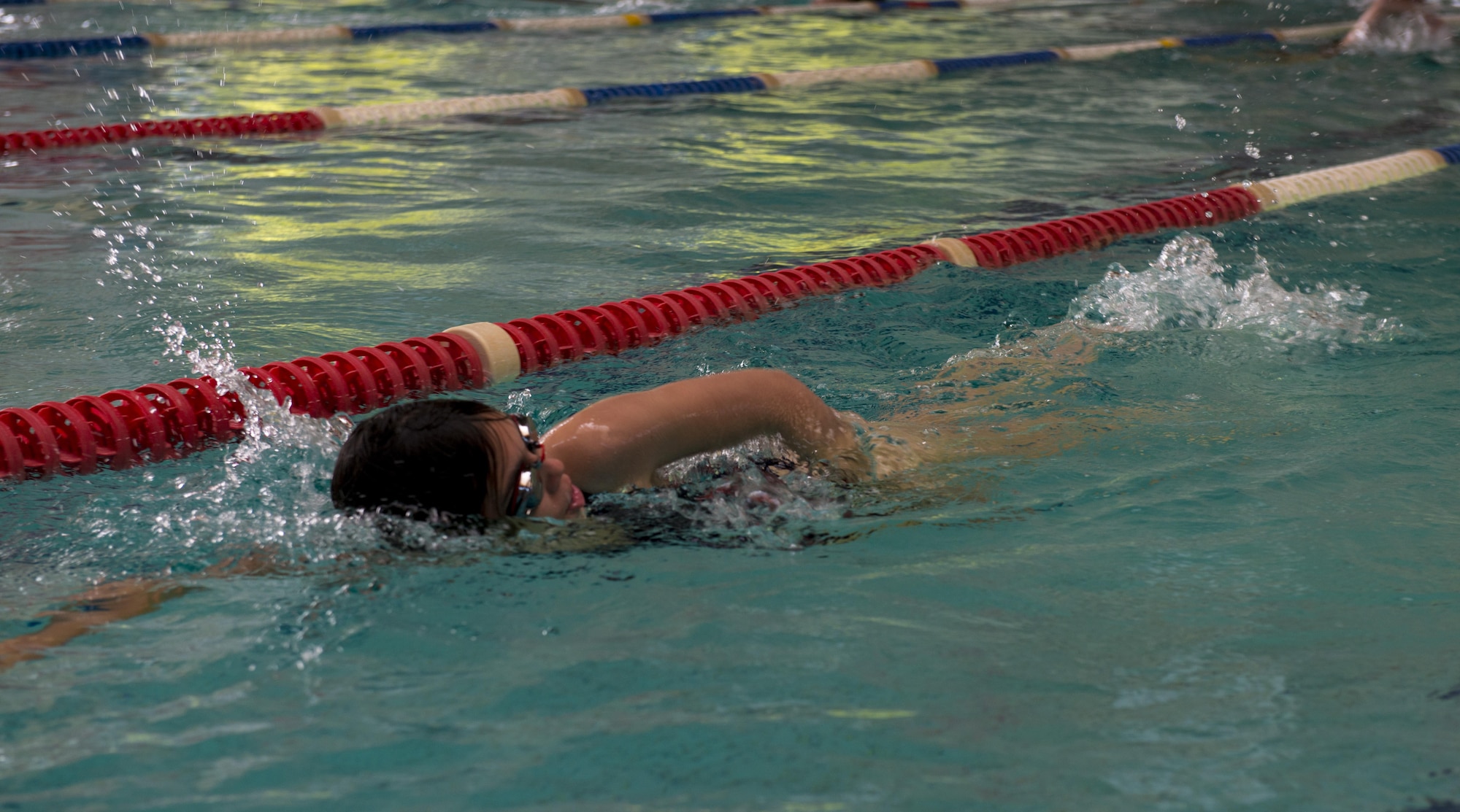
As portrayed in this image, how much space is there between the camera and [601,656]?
200 centimetres

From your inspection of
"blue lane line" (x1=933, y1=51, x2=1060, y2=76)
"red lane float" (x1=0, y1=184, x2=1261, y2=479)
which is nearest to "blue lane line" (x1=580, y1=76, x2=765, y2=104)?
"blue lane line" (x1=933, y1=51, x2=1060, y2=76)

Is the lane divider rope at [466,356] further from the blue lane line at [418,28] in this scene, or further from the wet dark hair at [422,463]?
the blue lane line at [418,28]

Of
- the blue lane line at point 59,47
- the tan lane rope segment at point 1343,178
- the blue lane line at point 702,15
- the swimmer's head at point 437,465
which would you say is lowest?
the tan lane rope segment at point 1343,178

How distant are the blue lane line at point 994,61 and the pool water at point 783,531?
3.07 metres

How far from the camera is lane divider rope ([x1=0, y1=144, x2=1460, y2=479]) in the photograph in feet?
9.42

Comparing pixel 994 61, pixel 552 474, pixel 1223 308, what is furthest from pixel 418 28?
pixel 552 474

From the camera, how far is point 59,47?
9141mm

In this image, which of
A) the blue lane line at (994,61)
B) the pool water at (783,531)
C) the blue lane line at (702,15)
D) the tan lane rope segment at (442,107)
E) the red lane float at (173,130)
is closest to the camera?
the pool water at (783,531)

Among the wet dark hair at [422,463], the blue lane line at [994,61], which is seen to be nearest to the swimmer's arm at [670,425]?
the wet dark hair at [422,463]

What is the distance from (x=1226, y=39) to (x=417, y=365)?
28.7 feet

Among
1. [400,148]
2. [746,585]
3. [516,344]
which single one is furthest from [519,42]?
[746,585]

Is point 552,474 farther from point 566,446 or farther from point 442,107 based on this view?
point 442,107

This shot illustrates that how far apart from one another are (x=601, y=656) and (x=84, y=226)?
3.84 m

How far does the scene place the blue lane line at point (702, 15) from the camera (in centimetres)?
1150
